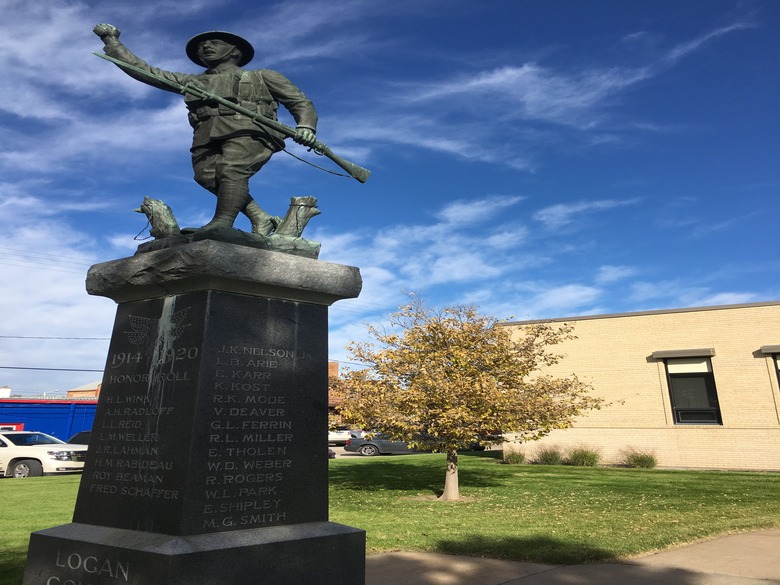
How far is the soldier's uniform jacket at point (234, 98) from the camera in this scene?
472cm

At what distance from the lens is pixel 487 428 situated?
1245cm

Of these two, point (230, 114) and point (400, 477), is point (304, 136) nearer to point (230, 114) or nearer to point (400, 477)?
point (230, 114)

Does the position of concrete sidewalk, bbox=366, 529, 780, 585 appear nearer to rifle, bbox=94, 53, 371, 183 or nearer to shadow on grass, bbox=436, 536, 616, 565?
shadow on grass, bbox=436, 536, 616, 565

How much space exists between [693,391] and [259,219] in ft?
69.7

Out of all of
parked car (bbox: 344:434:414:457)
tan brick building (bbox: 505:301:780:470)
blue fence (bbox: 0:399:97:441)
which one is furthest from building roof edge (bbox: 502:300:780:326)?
blue fence (bbox: 0:399:97:441)

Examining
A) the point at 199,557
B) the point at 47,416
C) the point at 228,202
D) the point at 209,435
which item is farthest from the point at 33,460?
the point at 199,557

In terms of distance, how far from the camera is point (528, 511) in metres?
11.0

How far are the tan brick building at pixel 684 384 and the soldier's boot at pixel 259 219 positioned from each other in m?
18.2

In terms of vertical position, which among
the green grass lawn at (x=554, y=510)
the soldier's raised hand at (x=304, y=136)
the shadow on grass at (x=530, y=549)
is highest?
the soldier's raised hand at (x=304, y=136)

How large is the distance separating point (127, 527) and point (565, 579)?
168 inches

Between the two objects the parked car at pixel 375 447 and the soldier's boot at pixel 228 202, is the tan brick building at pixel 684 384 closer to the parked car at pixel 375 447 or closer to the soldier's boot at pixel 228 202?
the parked car at pixel 375 447

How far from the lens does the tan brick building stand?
67.5 feet

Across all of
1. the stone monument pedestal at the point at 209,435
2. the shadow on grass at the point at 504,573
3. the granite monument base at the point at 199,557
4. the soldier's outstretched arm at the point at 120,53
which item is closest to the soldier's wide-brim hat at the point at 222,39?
the soldier's outstretched arm at the point at 120,53

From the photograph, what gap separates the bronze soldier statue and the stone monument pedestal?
720mm
